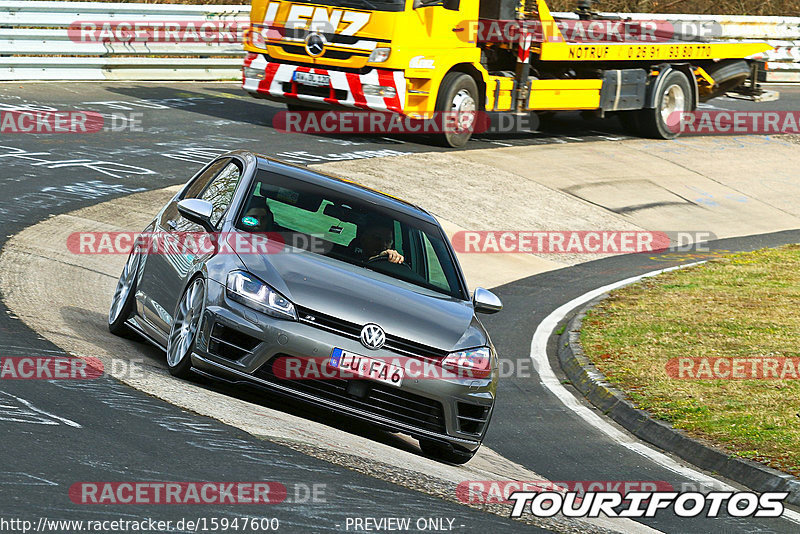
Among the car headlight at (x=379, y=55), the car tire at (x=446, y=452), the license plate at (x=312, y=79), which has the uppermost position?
the car headlight at (x=379, y=55)

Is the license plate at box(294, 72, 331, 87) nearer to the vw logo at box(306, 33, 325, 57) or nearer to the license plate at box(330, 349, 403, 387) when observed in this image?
the vw logo at box(306, 33, 325, 57)

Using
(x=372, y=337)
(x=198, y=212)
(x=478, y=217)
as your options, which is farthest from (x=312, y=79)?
(x=372, y=337)

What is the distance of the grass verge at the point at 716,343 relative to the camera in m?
9.00

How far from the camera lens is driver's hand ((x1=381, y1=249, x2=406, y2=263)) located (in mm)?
8078

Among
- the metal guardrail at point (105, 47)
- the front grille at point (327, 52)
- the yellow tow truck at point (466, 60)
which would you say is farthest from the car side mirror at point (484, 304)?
the metal guardrail at point (105, 47)

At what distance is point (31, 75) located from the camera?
867 inches

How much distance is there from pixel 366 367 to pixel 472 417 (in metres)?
0.82

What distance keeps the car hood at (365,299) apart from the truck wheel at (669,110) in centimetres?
1701

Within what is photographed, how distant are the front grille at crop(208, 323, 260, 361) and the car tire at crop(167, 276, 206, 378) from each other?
17cm

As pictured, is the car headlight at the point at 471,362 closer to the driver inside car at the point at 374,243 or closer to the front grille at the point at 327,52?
the driver inside car at the point at 374,243

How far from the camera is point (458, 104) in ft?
65.0

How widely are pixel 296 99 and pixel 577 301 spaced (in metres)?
7.07

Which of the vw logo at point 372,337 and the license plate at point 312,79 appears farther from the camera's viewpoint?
the license plate at point 312,79

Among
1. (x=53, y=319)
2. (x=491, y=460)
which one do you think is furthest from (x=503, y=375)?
(x=53, y=319)
